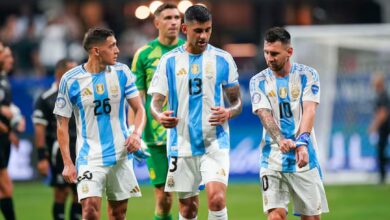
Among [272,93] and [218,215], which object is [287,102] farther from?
[218,215]

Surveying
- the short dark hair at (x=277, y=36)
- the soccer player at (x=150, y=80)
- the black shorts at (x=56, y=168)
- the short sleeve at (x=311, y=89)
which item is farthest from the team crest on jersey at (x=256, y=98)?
the black shorts at (x=56, y=168)

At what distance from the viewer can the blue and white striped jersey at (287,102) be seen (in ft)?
33.4

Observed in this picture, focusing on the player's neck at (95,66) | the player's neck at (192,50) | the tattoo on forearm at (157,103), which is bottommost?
the tattoo on forearm at (157,103)

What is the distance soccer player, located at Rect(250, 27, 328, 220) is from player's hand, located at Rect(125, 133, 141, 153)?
1.22 meters

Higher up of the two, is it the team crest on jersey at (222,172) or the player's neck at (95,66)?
the player's neck at (95,66)

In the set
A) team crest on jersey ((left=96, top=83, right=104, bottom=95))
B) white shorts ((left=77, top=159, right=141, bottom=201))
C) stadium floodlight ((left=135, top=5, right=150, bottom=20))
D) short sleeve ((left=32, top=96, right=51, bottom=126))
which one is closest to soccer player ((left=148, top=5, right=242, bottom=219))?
white shorts ((left=77, top=159, right=141, bottom=201))

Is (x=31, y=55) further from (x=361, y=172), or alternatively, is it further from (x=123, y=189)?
(x=123, y=189)

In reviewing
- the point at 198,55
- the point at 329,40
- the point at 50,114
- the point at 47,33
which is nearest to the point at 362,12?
the point at 329,40

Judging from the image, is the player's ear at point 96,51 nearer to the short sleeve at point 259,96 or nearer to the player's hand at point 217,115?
the player's hand at point 217,115

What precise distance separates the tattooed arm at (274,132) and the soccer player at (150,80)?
92.2 inches

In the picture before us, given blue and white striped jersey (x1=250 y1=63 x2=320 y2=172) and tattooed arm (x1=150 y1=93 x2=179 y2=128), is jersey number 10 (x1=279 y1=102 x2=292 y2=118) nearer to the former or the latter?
blue and white striped jersey (x1=250 y1=63 x2=320 y2=172)

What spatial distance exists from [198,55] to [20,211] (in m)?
7.15

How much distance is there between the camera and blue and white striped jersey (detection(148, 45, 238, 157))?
10586mm

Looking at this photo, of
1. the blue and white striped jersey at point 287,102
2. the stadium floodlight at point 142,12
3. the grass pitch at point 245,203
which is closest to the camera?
the blue and white striped jersey at point 287,102
